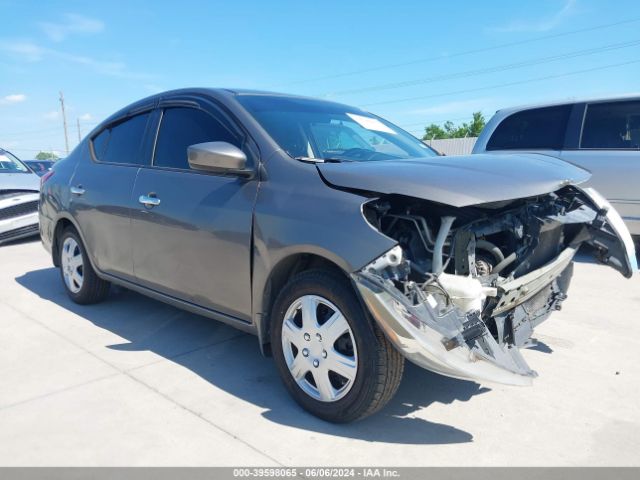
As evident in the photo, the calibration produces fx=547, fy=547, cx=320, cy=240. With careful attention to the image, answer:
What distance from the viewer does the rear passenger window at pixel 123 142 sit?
13.5 ft

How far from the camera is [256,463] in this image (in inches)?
96.6

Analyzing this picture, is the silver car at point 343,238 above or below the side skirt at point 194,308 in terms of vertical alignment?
above

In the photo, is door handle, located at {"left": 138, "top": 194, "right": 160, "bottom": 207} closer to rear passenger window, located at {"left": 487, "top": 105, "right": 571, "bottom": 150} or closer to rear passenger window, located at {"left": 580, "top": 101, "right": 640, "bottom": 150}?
rear passenger window, located at {"left": 487, "top": 105, "right": 571, "bottom": 150}

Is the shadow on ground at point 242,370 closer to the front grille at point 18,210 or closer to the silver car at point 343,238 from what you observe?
the silver car at point 343,238

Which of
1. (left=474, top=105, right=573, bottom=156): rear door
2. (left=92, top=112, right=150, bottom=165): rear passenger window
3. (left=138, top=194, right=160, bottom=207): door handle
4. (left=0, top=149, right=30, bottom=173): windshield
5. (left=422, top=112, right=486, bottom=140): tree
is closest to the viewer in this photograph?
(left=138, top=194, right=160, bottom=207): door handle

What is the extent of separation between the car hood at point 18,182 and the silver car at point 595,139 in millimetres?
6663

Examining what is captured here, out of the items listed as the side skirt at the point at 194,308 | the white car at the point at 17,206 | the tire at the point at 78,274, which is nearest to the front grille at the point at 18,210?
the white car at the point at 17,206

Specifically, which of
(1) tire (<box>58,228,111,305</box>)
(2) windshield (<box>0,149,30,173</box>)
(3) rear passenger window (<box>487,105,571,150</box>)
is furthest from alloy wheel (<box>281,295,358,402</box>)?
(2) windshield (<box>0,149,30,173</box>)

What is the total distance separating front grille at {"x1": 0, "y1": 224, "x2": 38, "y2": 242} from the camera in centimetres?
798

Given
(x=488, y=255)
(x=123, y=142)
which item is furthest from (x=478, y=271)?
(x=123, y=142)

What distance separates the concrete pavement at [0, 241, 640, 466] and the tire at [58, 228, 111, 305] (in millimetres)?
394

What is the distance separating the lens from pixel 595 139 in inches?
261

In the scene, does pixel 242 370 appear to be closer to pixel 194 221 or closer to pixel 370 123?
pixel 194 221

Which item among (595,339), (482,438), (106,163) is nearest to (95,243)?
(106,163)
